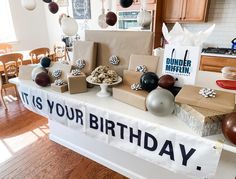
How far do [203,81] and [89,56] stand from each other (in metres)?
0.92

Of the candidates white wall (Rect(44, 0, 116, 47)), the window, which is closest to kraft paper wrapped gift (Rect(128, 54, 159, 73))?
white wall (Rect(44, 0, 116, 47))

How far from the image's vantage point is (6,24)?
4.25 metres

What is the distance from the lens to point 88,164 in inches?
66.9

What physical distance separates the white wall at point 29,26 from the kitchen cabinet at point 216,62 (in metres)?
4.25

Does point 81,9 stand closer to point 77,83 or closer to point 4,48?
point 4,48

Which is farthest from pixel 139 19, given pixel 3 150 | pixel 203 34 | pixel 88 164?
pixel 3 150

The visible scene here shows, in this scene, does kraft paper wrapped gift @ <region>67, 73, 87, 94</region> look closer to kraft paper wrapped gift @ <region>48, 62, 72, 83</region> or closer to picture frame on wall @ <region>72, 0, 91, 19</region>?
kraft paper wrapped gift @ <region>48, 62, 72, 83</region>

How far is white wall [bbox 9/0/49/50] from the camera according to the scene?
437 centimetres

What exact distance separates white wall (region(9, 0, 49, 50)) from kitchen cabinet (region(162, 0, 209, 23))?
339 cm

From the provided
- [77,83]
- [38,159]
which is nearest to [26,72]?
[77,83]

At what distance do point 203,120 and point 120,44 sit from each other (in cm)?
83

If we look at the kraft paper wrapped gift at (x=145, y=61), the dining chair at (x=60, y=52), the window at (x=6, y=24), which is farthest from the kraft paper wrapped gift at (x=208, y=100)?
the window at (x=6, y=24)

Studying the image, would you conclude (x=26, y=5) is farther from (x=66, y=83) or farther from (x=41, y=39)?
(x=41, y=39)

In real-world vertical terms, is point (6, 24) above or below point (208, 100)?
above
